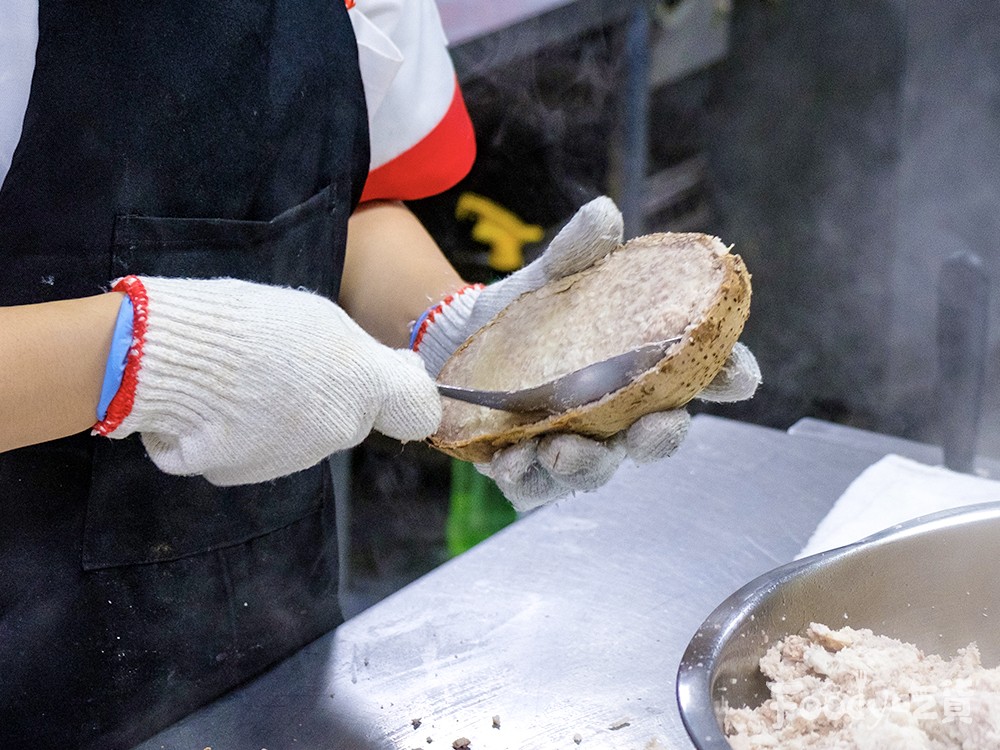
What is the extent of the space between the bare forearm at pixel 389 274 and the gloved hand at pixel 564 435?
0.17 ft

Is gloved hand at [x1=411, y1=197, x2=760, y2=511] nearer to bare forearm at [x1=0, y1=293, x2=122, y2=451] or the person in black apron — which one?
the person in black apron

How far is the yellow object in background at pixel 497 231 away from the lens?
9.19 feet

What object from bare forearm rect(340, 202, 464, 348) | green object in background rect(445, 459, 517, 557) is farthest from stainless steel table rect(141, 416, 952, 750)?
green object in background rect(445, 459, 517, 557)

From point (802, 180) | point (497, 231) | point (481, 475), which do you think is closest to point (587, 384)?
point (481, 475)

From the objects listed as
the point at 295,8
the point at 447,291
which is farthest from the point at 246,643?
the point at 295,8

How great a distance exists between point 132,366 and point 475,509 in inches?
72.4

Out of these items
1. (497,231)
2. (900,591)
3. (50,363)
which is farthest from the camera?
(497,231)

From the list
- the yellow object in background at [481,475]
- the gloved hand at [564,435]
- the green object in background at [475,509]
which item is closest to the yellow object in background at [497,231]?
the yellow object in background at [481,475]

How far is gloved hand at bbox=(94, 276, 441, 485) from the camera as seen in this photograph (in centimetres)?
96

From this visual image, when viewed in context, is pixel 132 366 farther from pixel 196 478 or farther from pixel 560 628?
pixel 560 628

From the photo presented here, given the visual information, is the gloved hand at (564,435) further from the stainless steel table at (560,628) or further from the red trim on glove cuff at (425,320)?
the stainless steel table at (560,628)

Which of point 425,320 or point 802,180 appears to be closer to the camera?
point 425,320

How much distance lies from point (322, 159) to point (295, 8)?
0.56 ft

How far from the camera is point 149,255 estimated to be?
1.11 metres
